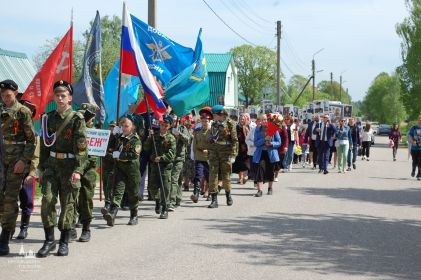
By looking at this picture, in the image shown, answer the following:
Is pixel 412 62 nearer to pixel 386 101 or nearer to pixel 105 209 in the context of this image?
pixel 105 209

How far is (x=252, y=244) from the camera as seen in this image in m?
8.61

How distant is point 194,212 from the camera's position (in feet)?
38.3

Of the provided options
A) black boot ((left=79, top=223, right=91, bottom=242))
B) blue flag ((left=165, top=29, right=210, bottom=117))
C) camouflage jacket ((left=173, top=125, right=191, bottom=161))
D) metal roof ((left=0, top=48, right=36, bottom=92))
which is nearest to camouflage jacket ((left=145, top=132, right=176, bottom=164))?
camouflage jacket ((left=173, top=125, right=191, bottom=161))

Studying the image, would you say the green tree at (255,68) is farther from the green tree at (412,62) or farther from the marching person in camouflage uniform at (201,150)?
the marching person in camouflage uniform at (201,150)

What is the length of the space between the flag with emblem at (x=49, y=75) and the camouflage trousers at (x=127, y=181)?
60.7 inches

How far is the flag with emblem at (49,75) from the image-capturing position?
404 inches

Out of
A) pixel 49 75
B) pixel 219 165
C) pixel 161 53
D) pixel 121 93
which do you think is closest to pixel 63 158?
pixel 49 75

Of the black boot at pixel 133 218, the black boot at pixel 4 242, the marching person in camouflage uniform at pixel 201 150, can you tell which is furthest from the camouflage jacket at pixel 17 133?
the marching person in camouflage uniform at pixel 201 150

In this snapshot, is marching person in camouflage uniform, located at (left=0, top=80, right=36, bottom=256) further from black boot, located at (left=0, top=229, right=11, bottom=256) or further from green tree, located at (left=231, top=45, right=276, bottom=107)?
green tree, located at (left=231, top=45, right=276, bottom=107)

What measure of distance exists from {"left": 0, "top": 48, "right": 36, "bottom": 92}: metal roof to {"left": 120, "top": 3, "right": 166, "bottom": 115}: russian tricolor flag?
1059 cm

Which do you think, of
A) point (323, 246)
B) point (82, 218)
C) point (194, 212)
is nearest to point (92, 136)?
point (82, 218)

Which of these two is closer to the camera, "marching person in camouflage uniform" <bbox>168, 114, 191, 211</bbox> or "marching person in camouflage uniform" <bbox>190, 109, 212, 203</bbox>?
"marching person in camouflage uniform" <bbox>168, 114, 191, 211</bbox>

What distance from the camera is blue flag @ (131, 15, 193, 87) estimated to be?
12.6 meters

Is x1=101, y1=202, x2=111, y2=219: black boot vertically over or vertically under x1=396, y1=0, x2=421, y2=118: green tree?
under
